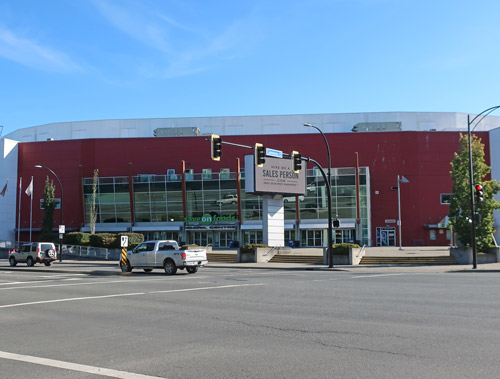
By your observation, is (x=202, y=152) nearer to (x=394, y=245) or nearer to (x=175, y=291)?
(x=394, y=245)

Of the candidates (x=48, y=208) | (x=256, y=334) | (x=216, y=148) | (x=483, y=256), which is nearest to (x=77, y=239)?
(x=48, y=208)

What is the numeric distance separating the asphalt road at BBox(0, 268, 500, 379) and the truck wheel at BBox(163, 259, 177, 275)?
10218 millimetres

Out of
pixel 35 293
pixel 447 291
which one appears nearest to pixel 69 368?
pixel 35 293

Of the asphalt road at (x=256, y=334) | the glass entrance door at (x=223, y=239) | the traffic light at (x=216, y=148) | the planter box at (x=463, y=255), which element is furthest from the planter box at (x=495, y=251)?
the glass entrance door at (x=223, y=239)

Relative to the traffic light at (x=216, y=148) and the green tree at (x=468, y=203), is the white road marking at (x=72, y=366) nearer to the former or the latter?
the traffic light at (x=216, y=148)

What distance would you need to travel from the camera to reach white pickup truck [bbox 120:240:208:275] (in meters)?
26.7

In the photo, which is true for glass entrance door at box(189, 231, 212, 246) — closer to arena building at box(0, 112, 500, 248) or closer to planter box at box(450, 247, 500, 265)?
arena building at box(0, 112, 500, 248)

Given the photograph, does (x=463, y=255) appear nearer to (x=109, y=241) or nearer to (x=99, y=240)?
(x=109, y=241)

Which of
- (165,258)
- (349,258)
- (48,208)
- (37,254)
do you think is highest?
(48,208)

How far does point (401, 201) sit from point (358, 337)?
55.6m

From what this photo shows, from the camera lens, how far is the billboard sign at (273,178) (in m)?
43.0

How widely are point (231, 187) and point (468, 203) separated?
34.4 metres

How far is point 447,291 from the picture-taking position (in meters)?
16.1

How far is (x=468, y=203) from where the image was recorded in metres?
34.0
